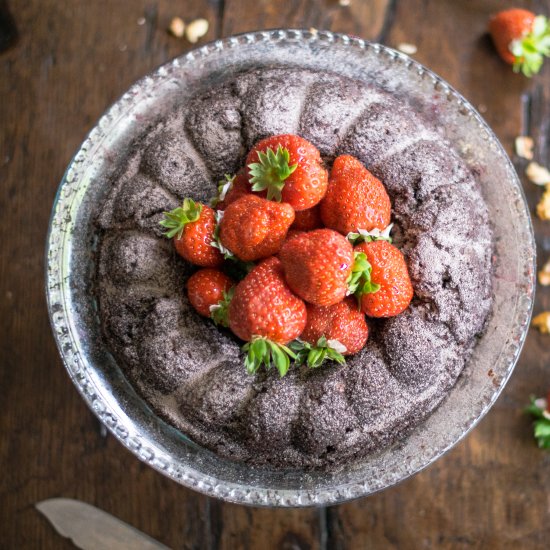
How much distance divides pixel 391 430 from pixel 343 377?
0.83 feet

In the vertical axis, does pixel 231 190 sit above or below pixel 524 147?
below

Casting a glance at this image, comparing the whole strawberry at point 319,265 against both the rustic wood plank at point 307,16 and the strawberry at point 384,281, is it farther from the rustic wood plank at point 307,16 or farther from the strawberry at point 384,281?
the rustic wood plank at point 307,16

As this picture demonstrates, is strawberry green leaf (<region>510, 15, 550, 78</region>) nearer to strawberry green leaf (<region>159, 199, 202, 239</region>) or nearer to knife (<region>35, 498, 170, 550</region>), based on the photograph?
strawberry green leaf (<region>159, 199, 202, 239</region>)

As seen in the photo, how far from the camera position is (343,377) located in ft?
6.05

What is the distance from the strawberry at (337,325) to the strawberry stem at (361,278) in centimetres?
6

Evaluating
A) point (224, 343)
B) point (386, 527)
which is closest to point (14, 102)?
point (224, 343)

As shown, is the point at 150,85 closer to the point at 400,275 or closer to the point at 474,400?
the point at 400,275

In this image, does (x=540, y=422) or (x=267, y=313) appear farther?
(x=540, y=422)

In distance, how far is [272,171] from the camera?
5.42ft

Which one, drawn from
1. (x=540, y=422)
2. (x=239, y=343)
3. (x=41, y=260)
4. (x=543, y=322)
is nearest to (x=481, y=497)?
(x=540, y=422)

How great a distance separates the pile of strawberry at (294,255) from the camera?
1.60 metres

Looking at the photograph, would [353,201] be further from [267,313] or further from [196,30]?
[196,30]

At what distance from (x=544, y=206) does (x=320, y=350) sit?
1.32 metres

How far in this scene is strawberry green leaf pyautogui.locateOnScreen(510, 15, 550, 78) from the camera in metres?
2.50
